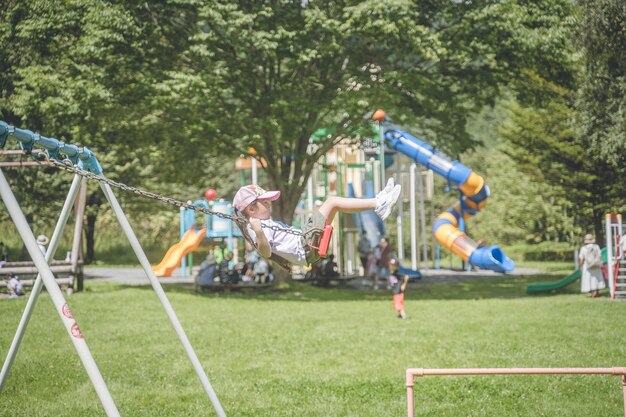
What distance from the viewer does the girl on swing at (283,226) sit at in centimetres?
708

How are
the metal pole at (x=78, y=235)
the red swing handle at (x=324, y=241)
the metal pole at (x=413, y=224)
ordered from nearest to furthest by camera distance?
1. the red swing handle at (x=324, y=241)
2. the metal pole at (x=78, y=235)
3. the metal pole at (x=413, y=224)

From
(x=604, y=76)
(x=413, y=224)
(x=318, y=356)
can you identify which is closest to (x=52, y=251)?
(x=318, y=356)

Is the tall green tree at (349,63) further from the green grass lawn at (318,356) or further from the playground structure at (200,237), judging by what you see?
the green grass lawn at (318,356)

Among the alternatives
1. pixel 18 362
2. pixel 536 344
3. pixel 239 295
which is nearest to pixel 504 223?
pixel 239 295

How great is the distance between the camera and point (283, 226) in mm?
7391

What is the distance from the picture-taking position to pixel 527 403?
843 centimetres

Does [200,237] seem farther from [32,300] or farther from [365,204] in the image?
[365,204]

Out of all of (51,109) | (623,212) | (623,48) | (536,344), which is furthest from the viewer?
(623,212)

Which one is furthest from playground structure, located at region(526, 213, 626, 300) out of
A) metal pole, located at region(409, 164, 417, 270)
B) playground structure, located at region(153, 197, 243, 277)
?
playground structure, located at region(153, 197, 243, 277)

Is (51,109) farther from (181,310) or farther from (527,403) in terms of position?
(527,403)

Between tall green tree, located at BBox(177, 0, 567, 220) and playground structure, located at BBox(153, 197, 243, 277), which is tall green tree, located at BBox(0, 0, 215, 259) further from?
playground structure, located at BBox(153, 197, 243, 277)

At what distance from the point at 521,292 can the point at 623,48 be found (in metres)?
8.94

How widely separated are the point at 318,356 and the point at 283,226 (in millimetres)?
4565

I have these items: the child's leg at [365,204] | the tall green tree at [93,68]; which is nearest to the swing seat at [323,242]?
the child's leg at [365,204]
